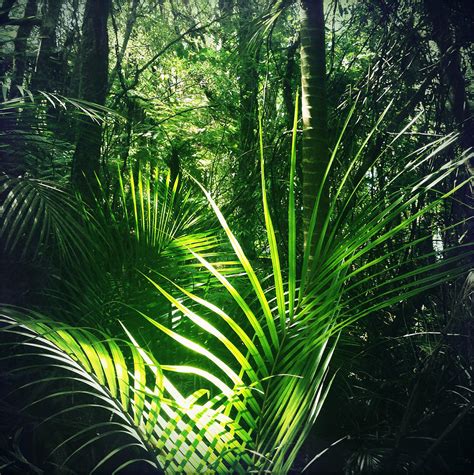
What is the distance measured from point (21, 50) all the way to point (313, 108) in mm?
1730

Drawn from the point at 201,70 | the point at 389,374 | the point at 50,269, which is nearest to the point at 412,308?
the point at 389,374

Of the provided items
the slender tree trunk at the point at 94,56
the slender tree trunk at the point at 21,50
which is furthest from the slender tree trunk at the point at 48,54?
the slender tree trunk at the point at 94,56

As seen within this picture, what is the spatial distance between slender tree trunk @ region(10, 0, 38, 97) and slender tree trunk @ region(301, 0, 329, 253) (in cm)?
102

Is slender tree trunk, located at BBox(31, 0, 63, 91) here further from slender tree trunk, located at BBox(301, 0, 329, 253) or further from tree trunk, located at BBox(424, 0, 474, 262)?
tree trunk, located at BBox(424, 0, 474, 262)

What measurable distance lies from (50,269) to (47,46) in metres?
1.96

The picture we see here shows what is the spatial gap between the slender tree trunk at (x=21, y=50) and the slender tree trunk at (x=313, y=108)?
1024 millimetres

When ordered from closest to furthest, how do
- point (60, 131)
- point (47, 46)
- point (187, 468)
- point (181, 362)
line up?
point (187, 468) < point (181, 362) < point (60, 131) < point (47, 46)

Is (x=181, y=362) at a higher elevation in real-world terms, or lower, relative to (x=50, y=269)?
lower

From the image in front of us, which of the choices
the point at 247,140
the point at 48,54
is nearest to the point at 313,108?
the point at 247,140

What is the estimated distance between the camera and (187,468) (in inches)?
35.1

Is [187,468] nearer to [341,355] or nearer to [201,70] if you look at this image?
[341,355]

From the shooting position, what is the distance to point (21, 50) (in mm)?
2744

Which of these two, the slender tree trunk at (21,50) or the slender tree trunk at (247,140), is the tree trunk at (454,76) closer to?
the slender tree trunk at (247,140)

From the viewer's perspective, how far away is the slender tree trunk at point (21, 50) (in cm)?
222
